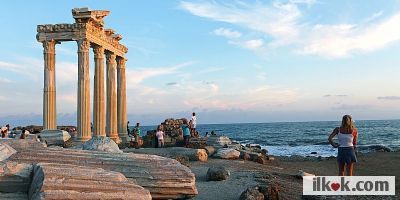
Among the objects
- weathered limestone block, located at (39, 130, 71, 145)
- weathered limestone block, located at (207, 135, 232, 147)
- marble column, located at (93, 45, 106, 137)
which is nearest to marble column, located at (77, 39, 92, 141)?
weathered limestone block, located at (39, 130, 71, 145)

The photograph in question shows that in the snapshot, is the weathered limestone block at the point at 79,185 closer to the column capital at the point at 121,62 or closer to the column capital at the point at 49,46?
the column capital at the point at 49,46

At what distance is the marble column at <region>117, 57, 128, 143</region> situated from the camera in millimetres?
33562

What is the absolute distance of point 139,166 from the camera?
9.26m

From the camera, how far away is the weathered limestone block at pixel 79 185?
688 cm

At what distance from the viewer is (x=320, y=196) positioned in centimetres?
1045

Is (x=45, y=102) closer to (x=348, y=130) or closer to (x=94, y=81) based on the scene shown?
(x=94, y=81)

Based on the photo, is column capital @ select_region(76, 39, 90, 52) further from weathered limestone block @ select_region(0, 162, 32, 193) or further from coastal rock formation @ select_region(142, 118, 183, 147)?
weathered limestone block @ select_region(0, 162, 32, 193)

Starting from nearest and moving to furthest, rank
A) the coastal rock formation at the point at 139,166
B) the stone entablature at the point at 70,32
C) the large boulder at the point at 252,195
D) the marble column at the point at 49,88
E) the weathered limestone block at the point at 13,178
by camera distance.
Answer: the weathered limestone block at the point at 13,178 < the coastal rock formation at the point at 139,166 < the large boulder at the point at 252,195 < the stone entablature at the point at 70,32 < the marble column at the point at 49,88

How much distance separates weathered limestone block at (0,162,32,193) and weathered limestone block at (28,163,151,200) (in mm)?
304

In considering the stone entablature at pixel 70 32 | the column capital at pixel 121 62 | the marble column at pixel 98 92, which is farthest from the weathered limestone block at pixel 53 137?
the column capital at pixel 121 62

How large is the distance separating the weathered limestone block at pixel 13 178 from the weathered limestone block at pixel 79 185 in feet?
1.00

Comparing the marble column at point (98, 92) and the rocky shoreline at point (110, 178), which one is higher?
the marble column at point (98, 92)

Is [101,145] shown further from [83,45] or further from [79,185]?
[83,45]

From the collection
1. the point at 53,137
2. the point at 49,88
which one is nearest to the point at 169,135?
the point at 53,137
